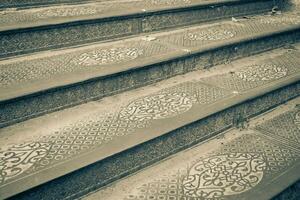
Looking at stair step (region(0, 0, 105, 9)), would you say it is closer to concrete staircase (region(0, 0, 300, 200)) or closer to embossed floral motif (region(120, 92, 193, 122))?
concrete staircase (region(0, 0, 300, 200))

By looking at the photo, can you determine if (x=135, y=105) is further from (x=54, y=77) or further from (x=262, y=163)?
(x=262, y=163)

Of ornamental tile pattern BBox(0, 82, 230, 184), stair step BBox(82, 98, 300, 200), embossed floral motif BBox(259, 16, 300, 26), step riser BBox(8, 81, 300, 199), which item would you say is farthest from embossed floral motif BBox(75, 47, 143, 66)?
embossed floral motif BBox(259, 16, 300, 26)

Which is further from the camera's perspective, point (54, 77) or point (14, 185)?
point (54, 77)

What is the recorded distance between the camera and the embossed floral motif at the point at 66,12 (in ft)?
10.5

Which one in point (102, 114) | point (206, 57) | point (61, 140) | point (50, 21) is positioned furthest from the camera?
Result: point (206, 57)

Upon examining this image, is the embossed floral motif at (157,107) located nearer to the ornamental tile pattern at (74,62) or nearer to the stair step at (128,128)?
the stair step at (128,128)

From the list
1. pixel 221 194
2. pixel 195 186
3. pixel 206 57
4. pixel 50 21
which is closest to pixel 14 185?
pixel 195 186

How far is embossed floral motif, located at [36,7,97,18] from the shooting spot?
3.21 metres

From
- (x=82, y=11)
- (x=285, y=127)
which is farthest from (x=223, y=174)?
(x=82, y=11)

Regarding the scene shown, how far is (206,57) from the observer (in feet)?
10.5

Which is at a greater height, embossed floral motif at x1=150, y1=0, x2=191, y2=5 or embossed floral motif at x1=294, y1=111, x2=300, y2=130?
embossed floral motif at x1=150, y1=0, x2=191, y2=5

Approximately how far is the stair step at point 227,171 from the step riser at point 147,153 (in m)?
0.06

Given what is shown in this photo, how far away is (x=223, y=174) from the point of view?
2023 mm

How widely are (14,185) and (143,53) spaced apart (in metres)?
1.78
